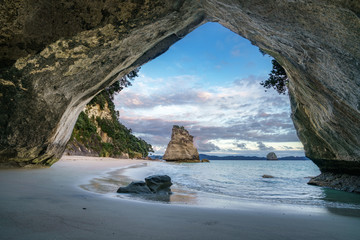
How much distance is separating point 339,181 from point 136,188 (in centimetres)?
949

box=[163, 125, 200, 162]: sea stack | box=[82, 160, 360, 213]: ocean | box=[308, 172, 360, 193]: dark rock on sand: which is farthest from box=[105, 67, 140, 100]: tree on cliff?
box=[163, 125, 200, 162]: sea stack

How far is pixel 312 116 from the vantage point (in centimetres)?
802

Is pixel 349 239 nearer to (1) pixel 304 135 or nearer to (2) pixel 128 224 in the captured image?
(2) pixel 128 224

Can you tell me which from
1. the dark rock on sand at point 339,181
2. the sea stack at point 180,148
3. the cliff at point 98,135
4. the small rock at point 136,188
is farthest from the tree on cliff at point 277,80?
the sea stack at point 180,148

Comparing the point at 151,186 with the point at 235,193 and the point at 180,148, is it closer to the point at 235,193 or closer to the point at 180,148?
the point at 235,193

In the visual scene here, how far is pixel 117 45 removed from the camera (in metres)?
4.97

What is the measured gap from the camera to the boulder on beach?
5062mm

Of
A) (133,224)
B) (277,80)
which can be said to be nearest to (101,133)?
(277,80)

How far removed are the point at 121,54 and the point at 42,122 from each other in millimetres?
2699

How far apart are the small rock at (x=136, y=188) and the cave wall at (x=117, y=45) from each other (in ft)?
8.94

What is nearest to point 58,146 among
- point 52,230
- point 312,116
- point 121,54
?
point 121,54

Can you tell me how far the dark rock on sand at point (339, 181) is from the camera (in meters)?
8.66

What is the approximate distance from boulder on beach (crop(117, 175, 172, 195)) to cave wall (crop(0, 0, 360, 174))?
2.81 meters

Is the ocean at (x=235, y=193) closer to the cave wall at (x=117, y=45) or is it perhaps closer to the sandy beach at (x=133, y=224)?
the sandy beach at (x=133, y=224)
